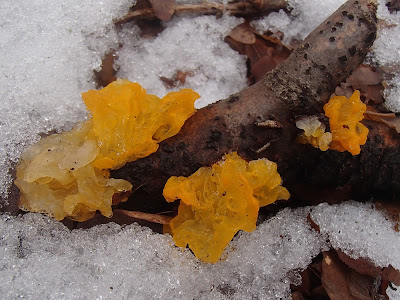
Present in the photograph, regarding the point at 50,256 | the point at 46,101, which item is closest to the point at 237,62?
the point at 46,101

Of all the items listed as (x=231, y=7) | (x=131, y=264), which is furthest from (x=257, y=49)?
(x=131, y=264)

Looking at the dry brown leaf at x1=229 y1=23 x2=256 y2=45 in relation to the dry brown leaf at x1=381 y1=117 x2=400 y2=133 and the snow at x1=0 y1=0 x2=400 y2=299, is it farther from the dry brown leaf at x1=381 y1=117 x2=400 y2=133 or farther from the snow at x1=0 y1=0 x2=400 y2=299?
the dry brown leaf at x1=381 y1=117 x2=400 y2=133

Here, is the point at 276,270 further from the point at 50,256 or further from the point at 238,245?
the point at 50,256

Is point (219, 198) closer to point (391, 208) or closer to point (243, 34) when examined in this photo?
point (391, 208)

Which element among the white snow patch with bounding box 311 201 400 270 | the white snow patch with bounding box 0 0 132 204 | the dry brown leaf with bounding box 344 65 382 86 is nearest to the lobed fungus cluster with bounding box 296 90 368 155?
the white snow patch with bounding box 311 201 400 270

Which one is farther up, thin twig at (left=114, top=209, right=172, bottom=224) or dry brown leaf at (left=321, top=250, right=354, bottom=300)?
thin twig at (left=114, top=209, right=172, bottom=224)
